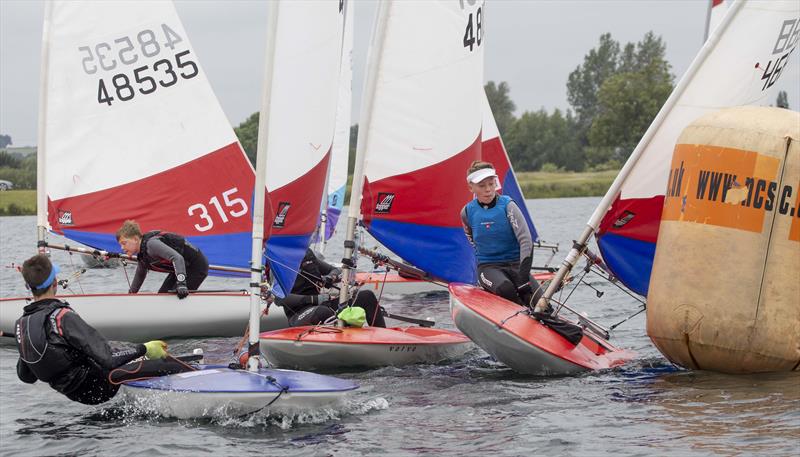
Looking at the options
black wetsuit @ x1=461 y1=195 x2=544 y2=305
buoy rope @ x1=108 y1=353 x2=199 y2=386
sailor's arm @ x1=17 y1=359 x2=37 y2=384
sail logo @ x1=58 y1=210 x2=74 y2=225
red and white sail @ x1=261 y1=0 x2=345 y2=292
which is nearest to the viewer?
sailor's arm @ x1=17 y1=359 x2=37 y2=384

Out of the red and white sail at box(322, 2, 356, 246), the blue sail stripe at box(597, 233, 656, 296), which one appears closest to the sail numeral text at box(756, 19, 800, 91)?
the blue sail stripe at box(597, 233, 656, 296)

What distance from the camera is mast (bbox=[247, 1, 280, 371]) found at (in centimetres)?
748

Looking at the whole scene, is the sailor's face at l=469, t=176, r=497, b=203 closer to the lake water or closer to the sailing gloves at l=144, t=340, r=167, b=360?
the lake water

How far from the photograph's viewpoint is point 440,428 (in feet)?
23.8

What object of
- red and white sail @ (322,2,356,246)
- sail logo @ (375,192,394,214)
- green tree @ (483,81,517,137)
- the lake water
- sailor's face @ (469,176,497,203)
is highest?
green tree @ (483,81,517,137)

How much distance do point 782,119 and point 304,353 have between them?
413 cm

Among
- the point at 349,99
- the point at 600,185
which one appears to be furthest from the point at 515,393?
the point at 600,185

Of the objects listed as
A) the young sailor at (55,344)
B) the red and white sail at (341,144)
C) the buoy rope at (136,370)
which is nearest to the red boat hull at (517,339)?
the buoy rope at (136,370)

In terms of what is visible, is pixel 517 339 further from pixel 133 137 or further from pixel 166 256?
pixel 133 137

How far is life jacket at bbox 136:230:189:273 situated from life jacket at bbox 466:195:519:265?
10.7ft

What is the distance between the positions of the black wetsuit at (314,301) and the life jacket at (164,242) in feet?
4.71

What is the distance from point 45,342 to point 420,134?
4.76 m

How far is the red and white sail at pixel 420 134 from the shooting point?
10.6 m

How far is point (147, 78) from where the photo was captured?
505 inches
